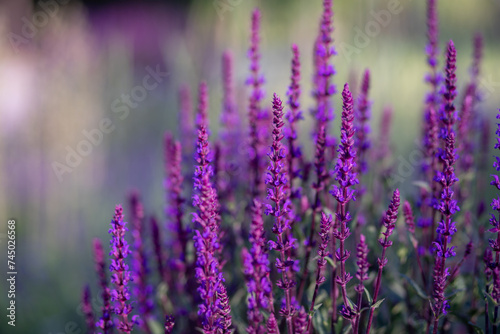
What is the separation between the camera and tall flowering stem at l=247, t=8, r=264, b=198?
6.92 feet

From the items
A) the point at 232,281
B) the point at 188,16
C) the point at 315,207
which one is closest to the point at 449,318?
the point at 315,207

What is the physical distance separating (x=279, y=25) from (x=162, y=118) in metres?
2.35

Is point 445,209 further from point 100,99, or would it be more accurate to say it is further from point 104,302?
point 100,99

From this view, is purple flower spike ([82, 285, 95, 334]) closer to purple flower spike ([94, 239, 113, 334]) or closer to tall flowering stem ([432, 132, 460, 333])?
purple flower spike ([94, 239, 113, 334])

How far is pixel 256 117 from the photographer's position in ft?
6.97

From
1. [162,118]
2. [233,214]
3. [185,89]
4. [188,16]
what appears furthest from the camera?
[188,16]

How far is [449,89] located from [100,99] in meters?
Answer: 4.04

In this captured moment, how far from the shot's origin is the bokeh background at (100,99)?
402 centimetres

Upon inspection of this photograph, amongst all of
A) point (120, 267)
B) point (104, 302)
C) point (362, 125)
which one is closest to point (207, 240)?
point (120, 267)

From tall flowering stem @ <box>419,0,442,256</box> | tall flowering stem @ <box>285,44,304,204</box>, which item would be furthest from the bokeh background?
tall flowering stem @ <box>285,44,304,204</box>

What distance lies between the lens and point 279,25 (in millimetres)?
7707

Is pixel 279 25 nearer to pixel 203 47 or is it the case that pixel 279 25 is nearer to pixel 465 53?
pixel 203 47

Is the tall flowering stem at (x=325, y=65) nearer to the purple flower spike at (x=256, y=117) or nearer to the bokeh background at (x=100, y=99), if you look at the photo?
the purple flower spike at (x=256, y=117)

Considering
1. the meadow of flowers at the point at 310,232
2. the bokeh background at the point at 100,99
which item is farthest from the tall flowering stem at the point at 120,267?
the bokeh background at the point at 100,99
